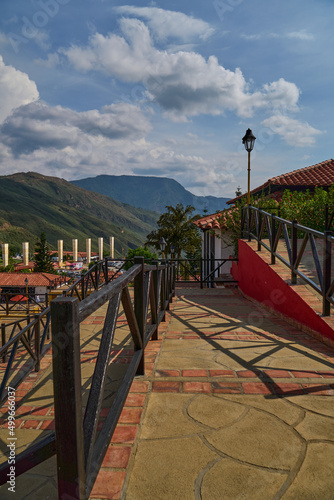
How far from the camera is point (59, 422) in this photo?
1057 millimetres

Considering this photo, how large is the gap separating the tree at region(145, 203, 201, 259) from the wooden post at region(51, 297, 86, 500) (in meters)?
26.0

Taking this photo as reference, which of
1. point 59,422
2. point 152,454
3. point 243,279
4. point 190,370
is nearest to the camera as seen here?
point 59,422

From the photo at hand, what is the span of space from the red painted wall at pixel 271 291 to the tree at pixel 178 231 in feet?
63.5

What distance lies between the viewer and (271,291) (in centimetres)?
563

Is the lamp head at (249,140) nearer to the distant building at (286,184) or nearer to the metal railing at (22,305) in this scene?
the distant building at (286,184)

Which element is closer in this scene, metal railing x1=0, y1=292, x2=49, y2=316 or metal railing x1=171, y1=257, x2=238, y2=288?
metal railing x1=171, y1=257, x2=238, y2=288

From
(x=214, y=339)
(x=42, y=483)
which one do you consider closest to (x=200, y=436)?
(x=42, y=483)

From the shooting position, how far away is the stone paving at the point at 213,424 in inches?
58.4

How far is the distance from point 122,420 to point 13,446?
0.66m

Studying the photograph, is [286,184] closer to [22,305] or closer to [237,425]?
[22,305]

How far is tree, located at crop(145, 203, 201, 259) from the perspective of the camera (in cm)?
2777

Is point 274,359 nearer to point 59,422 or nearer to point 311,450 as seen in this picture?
point 311,450

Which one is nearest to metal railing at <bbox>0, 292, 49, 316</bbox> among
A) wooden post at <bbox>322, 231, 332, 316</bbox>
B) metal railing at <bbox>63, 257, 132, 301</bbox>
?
metal railing at <bbox>63, 257, 132, 301</bbox>

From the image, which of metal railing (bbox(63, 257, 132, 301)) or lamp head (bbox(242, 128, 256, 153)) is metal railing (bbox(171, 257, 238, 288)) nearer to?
metal railing (bbox(63, 257, 132, 301))
